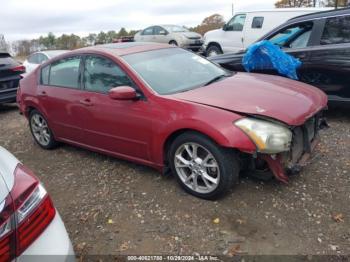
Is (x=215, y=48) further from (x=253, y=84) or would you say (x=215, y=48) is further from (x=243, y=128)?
(x=243, y=128)

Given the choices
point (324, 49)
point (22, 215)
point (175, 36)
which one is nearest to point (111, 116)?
point (22, 215)

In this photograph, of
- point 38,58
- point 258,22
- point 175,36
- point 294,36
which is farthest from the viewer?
point 175,36

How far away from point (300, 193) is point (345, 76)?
2631 millimetres

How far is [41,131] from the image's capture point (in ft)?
18.6

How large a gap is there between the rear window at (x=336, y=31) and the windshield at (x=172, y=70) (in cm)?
209

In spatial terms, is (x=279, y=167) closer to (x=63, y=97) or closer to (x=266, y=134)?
(x=266, y=134)

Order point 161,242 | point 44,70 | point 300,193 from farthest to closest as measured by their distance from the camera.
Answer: point 44,70 < point 300,193 < point 161,242

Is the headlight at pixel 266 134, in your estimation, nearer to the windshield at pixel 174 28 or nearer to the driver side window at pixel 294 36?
the driver side window at pixel 294 36

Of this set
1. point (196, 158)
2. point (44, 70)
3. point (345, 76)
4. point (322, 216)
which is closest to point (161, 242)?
point (196, 158)

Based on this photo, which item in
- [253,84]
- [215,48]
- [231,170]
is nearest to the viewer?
[231,170]

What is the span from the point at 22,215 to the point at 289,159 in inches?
97.7

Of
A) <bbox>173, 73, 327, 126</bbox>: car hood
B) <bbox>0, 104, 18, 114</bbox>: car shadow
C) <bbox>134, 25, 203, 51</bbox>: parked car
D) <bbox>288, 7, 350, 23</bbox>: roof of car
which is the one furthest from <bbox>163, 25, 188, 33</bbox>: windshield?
<bbox>173, 73, 327, 126</bbox>: car hood

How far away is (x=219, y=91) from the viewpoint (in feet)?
12.9

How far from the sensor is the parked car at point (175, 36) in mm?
17859
